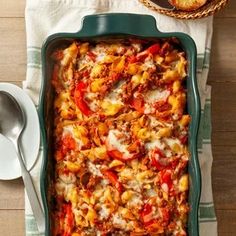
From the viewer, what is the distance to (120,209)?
146 cm

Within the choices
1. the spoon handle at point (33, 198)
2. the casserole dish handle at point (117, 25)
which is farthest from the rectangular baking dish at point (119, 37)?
the spoon handle at point (33, 198)

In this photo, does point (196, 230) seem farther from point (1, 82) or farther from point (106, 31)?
point (1, 82)

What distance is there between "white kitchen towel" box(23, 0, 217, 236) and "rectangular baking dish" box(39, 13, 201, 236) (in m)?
0.14

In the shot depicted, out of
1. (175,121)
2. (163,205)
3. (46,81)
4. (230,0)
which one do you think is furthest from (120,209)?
(230,0)

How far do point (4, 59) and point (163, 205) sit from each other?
63cm

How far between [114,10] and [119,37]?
0.58 feet

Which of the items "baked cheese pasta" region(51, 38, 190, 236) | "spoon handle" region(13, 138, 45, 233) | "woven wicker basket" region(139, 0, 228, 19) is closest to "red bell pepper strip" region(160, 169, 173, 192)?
"baked cheese pasta" region(51, 38, 190, 236)

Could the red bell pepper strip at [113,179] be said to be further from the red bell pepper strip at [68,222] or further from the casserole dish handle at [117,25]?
the casserole dish handle at [117,25]

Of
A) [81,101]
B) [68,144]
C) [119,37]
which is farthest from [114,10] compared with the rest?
[68,144]

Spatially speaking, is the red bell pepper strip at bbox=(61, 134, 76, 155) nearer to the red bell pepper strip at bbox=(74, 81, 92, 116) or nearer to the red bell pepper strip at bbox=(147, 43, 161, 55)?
the red bell pepper strip at bbox=(74, 81, 92, 116)

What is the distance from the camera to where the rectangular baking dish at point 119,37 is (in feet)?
4.70

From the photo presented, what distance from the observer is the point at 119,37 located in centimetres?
152

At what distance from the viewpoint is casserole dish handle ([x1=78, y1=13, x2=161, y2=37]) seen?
1478 millimetres

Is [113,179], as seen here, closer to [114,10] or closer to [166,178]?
[166,178]
